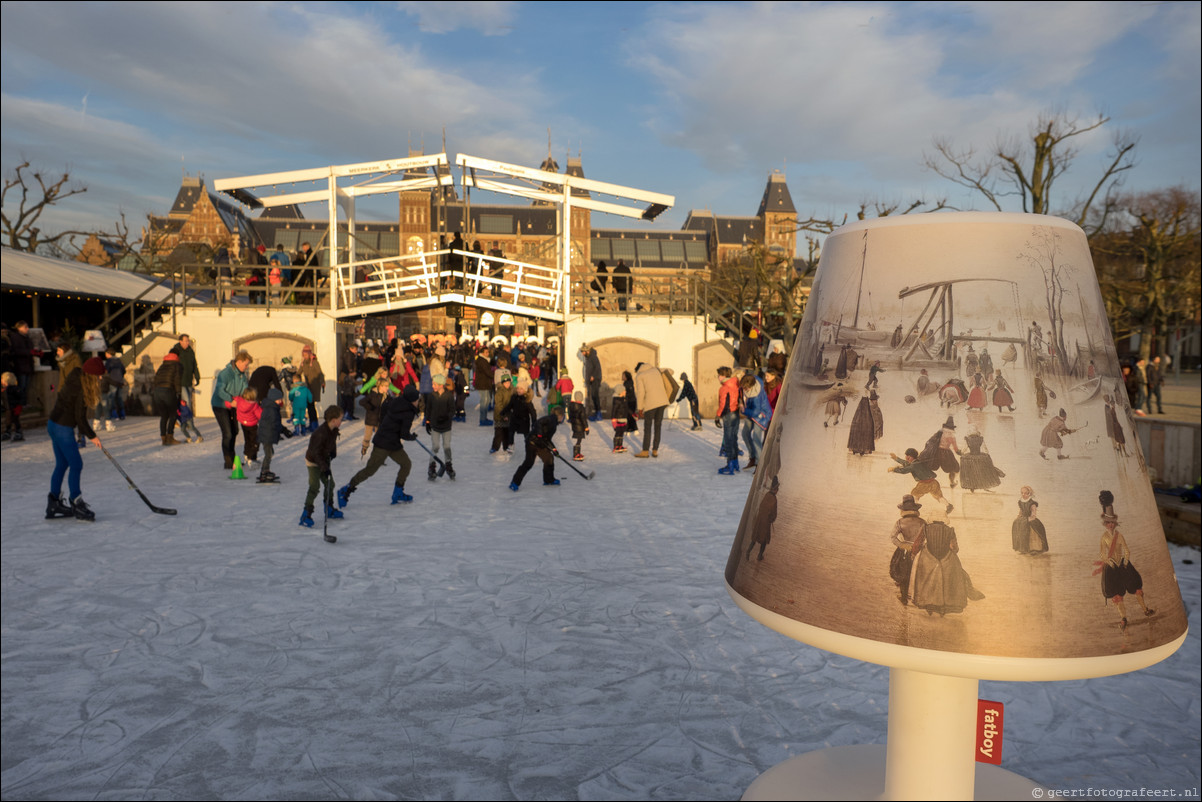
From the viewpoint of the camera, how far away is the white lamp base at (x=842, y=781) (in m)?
1.27

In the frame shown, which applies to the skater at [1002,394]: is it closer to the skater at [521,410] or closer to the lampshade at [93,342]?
the skater at [521,410]

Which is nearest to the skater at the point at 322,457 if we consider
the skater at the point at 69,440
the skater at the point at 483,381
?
the skater at the point at 69,440

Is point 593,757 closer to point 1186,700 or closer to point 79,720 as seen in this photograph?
point 79,720

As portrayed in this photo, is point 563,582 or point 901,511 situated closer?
point 901,511

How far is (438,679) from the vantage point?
14.2ft

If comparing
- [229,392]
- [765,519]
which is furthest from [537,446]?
[765,519]

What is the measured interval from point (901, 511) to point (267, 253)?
1965 cm

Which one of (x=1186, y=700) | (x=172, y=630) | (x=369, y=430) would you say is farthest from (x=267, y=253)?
(x=1186, y=700)

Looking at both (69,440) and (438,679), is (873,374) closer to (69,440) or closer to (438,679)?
(438,679)

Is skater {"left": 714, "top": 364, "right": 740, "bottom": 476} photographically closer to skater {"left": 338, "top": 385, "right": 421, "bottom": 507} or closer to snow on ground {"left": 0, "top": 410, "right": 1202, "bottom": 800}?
snow on ground {"left": 0, "top": 410, "right": 1202, "bottom": 800}

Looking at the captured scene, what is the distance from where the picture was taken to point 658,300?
18203 millimetres

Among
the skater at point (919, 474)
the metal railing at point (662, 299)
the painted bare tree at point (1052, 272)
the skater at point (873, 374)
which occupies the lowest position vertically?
the skater at point (919, 474)

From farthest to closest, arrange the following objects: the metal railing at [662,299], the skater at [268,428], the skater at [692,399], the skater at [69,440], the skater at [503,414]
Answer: the metal railing at [662,299], the skater at [692,399], the skater at [503,414], the skater at [268,428], the skater at [69,440]

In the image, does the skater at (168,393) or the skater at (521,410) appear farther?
the skater at (168,393)
